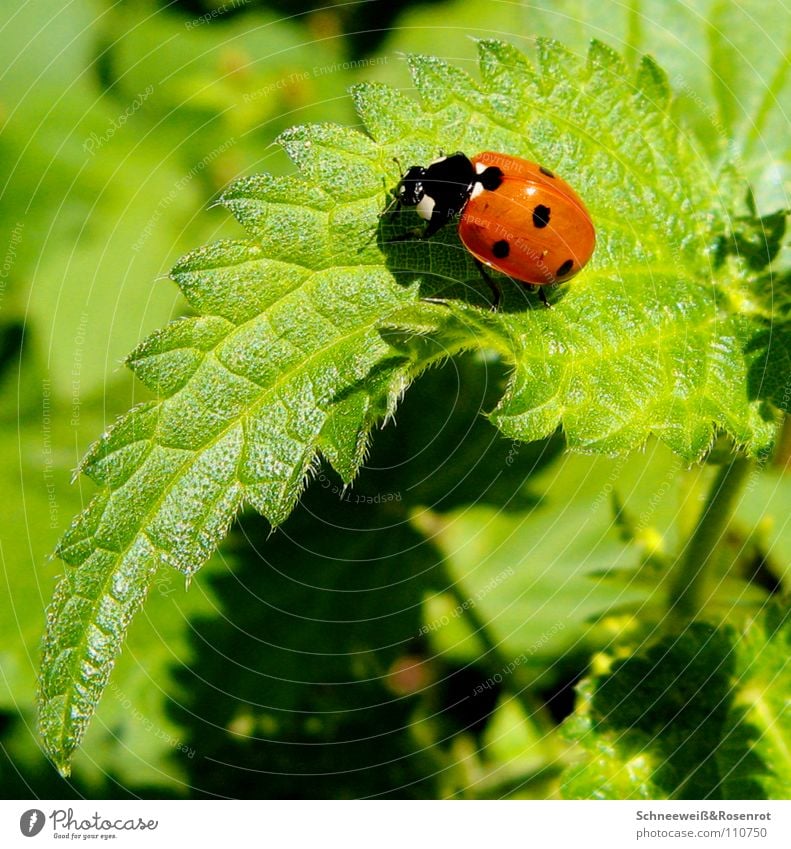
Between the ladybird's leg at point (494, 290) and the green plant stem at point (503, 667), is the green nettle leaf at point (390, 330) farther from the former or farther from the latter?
the green plant stem at point (503, 667)

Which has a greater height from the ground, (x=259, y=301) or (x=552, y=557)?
(x=259, y=301)

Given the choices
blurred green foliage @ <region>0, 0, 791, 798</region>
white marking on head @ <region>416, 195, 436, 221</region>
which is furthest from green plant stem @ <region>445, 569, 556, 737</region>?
white marking on head @ <region>416, 195, 436, 221</region>

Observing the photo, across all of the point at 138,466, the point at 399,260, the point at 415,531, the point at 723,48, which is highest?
the point at 723,48

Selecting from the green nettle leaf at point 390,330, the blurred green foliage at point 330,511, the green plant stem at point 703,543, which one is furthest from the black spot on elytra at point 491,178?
the green plant stem at point 703,543

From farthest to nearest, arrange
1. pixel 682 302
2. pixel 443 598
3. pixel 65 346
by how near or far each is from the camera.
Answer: pixel 65 346
pixel 443 598
pixel 682 302

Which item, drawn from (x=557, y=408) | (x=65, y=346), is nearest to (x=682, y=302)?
(x=557, y=408)

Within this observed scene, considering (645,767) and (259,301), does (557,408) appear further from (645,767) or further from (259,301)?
(645,767)

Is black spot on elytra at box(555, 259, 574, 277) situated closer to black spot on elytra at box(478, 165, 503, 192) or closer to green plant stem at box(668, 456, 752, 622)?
black spot on elytra at box(478, 165, 503, 192)
